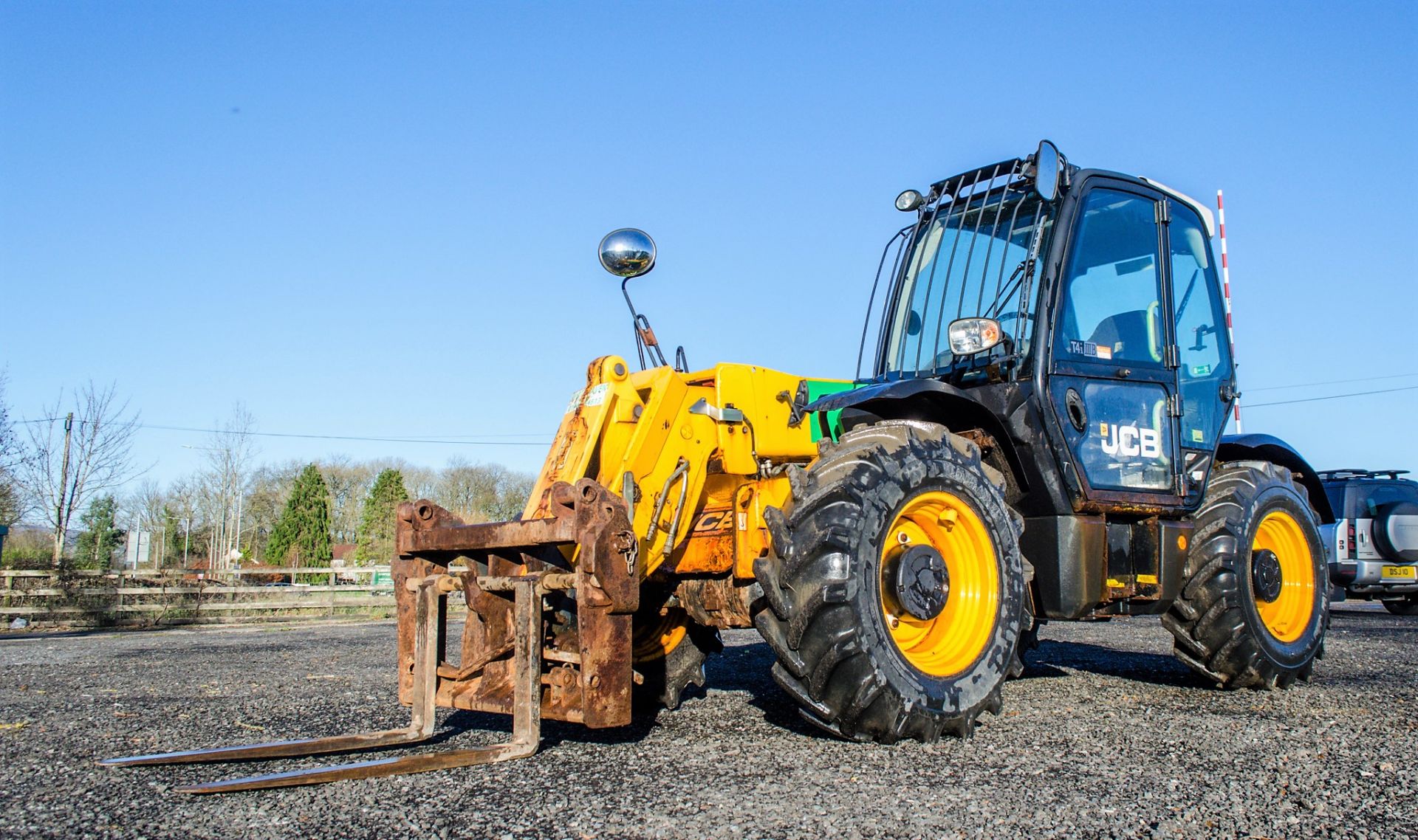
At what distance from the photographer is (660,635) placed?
584 cm

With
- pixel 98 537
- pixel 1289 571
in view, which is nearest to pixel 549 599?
pixel 1289 571

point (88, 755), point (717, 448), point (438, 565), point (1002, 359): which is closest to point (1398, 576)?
point (1002, 359)

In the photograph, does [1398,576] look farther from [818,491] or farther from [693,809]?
[693,809]

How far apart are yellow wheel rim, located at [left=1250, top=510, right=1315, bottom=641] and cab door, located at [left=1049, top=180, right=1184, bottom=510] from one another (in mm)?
1116

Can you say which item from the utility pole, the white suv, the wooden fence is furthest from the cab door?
the utility pole

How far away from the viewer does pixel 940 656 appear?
16.0ft

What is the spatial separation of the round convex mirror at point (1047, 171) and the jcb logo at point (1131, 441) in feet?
4.49

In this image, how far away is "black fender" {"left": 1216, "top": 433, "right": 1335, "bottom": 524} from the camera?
7.14m

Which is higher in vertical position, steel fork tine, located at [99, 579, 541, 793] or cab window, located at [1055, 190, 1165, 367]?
cab window, located at [1055, 190, 1165, 367]

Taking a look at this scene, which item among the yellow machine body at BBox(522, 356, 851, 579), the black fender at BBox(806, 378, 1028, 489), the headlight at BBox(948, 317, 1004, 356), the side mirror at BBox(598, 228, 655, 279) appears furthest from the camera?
the headlight at BBox(948, 317, 1004, 356)

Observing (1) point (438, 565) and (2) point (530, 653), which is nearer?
(2) point (530, 653)

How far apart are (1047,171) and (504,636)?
3899 millimetres

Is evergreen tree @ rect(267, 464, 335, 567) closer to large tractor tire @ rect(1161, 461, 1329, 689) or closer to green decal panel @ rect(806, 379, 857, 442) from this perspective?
green decal panel @ rect(806, 379, 857, 442)

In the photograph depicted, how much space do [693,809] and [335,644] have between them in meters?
9.40
